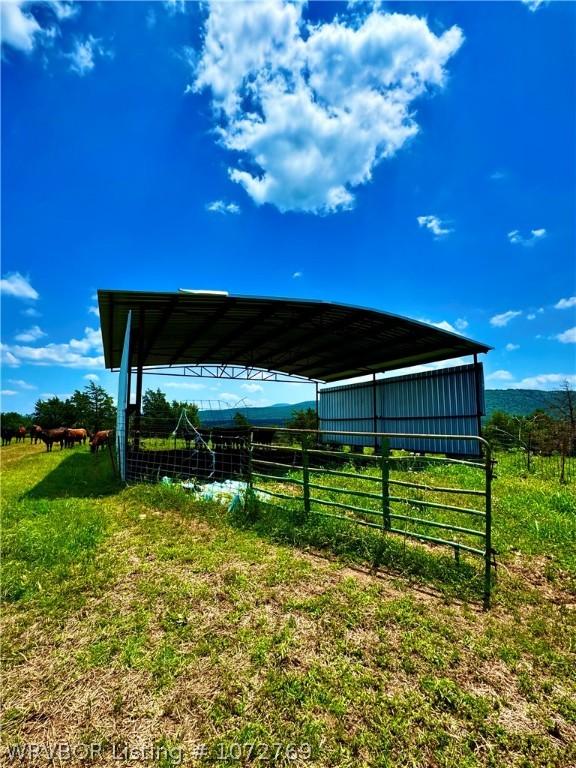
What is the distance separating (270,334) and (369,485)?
6.87 meters

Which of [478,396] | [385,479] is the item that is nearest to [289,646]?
[385,479]

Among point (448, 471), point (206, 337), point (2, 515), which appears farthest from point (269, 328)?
point (2, 515)

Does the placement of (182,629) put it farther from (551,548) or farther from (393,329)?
(393,329)

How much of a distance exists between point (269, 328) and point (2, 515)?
26.6ft

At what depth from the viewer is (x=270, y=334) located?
488 inches

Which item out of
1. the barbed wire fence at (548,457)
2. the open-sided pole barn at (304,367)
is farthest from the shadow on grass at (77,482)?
the barbed wire fence at (548,457)

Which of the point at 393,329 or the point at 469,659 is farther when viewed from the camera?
the point at 393,329

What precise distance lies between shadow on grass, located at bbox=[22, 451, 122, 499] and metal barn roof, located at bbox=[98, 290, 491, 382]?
3.80 metres

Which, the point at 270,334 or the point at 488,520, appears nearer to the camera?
the point at 488,520

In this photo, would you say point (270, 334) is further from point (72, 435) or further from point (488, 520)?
point (72, 435)

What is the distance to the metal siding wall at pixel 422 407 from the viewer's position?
10.3 m

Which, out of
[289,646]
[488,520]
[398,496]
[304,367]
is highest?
[304,367]

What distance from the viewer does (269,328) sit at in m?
11.6

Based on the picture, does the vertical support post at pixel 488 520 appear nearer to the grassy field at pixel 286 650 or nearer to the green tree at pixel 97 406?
the grassy field at pixel 286 650
